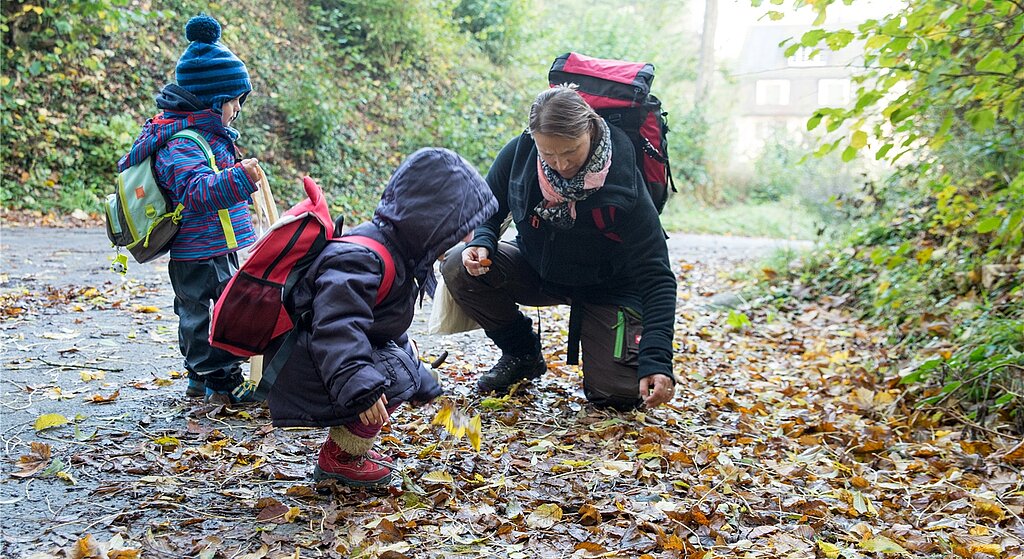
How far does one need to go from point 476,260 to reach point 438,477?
46.9 inches

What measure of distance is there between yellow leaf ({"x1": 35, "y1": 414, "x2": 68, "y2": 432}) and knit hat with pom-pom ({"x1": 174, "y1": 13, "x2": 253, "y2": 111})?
1.39m

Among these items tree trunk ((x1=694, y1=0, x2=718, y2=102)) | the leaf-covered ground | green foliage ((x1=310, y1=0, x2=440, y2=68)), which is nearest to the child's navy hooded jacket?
the leaf-covered ground

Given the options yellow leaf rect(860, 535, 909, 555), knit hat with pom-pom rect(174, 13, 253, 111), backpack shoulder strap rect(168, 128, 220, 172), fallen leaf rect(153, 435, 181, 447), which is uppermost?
knit hat with pom-pom rect(174, 13, 253, 111)

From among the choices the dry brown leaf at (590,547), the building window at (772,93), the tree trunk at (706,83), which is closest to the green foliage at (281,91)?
the tree trunk at (706,83)

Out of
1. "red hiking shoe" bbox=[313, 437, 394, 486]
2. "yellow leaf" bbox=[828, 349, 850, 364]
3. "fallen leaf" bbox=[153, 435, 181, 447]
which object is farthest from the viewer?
"yellow leaf" bbox=[828, 349, 850, 364]

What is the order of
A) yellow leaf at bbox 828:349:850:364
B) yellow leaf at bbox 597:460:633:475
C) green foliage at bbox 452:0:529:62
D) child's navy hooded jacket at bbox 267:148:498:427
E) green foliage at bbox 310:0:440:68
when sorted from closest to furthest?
child's navy hooded jacket at bbox 267:148:498:427, yellow leaf at bbox 597:460:633:475, yellow leaf at bbox 828:349:850:364, green foliage at bbox 310:0:440:68, green foliage at bbox 452:0:529:62

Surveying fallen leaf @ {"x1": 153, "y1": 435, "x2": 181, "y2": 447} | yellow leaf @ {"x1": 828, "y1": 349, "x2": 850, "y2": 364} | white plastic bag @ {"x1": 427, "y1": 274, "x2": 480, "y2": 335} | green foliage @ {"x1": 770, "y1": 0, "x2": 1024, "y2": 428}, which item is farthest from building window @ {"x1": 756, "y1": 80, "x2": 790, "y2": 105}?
fallen leaf @ {"x1": 153, "y1": 435, "x2": 181, "y2": 447}

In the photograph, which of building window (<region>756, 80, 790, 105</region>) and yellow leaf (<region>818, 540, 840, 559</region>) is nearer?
yellow leaf (<region>818, 540, 840, 559</region>)

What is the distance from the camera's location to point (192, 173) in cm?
331

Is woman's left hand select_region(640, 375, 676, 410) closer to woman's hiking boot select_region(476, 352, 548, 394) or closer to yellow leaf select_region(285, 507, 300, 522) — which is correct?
woman's hiking boot select_region(476, 352, 548, 394)

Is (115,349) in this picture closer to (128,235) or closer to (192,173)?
(128,235)

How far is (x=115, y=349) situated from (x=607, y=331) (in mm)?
2585

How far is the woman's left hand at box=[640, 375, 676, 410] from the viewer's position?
11.3ft

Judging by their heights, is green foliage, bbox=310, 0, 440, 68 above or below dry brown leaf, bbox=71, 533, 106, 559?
above
